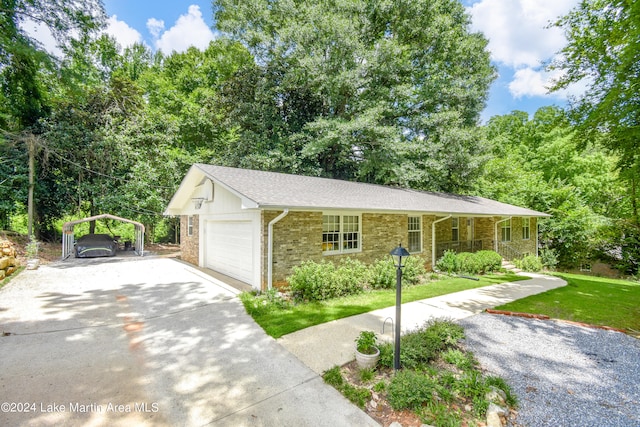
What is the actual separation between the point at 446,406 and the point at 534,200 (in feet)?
69.3

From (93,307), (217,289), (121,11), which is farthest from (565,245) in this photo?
(121,11)

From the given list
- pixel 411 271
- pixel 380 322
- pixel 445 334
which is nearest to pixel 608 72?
pixel 411 271

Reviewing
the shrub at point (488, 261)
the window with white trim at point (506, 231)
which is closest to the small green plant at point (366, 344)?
the shrub at point (488, 261)

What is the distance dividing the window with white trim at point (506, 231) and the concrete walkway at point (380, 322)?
6.89 meters

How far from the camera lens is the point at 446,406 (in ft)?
10.7

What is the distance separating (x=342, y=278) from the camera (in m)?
8.05

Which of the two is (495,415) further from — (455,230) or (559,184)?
(559,184)

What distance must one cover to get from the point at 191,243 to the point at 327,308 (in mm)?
9164

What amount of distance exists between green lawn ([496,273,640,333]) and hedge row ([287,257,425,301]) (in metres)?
A: 3.10

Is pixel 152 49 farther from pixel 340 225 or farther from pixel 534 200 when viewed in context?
pixel 534 200

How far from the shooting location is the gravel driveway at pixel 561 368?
325cm

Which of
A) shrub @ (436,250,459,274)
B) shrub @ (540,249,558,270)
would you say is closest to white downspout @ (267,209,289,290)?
shrub @ (436,250,459,274)

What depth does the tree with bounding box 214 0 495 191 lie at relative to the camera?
16156 mm

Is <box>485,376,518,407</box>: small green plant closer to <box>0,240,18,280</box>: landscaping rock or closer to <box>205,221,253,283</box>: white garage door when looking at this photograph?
<box>205,221,253,283</box>: white garage door
